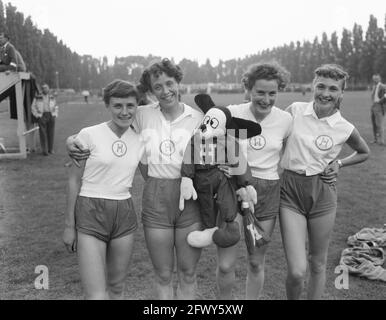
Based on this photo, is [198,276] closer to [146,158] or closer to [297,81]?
[146,158]

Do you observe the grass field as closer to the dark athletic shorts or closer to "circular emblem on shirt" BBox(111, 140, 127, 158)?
the dark athletic shorts

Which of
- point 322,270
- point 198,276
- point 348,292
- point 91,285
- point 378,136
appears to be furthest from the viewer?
point 378,136

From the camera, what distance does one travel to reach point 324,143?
11.1 feet

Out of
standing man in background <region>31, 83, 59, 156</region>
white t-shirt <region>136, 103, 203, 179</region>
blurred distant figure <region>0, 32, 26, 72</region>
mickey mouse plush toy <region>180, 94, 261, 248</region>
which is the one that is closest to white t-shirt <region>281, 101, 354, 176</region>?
mickey mouse plush toy <region>180, 94, 261, 248</region>

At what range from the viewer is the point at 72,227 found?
3.03 meters

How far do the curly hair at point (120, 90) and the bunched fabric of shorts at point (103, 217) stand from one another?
0.73m

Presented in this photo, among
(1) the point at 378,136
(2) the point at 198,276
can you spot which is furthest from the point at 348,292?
(1) the point at 378,136

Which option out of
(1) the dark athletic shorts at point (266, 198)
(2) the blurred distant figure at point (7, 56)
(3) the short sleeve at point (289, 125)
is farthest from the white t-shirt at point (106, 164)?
(2) the blurred distant figure at point (7, 56)

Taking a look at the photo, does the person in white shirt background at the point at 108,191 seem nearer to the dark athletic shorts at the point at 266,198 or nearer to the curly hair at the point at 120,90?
the curly hair at the point at 120,90

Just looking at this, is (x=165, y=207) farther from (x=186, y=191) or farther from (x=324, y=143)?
(x=324, y=143)

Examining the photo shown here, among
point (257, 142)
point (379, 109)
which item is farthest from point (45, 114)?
point (257, 142)

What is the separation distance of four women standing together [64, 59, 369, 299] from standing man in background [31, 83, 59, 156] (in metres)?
9.71

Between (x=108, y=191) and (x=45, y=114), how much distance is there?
32.9ft
